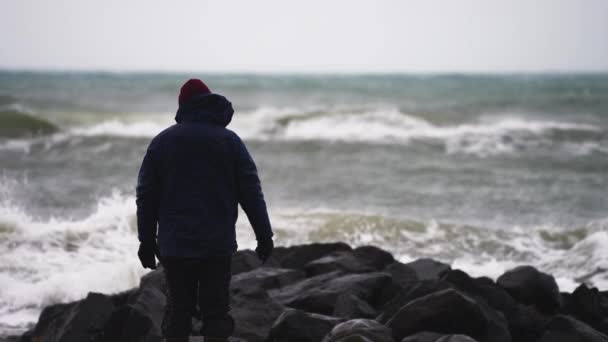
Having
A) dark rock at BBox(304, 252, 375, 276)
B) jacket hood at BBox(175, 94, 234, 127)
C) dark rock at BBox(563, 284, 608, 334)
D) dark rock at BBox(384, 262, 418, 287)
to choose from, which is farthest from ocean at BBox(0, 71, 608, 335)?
jacket hood at BBox(175, 94, 234, 127)

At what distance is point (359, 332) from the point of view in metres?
3.95

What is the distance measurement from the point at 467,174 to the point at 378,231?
5.89 metres

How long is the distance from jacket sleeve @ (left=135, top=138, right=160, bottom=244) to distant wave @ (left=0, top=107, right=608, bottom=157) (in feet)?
49.3

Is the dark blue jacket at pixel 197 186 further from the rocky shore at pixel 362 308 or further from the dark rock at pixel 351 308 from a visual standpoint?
the dark rock at pixel 351 308

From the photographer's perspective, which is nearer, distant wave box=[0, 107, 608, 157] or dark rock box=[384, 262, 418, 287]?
dark rock box=[384, 262, 418, 287]

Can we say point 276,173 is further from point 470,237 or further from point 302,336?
point 302,336

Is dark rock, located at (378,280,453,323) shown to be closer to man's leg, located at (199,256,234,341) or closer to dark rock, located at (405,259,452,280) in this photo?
dark rock, located at (405,259,452,280)

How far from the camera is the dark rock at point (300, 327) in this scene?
4.30m

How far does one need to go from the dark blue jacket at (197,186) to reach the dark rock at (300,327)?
3.89 ft

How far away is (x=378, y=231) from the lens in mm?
8953

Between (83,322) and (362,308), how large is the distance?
1931 mm

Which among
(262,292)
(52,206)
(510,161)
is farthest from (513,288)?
(510,161)

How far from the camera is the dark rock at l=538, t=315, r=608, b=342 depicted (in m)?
4.26

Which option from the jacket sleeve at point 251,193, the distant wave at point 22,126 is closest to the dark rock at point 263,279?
the jacket sleeve at point 251,193
